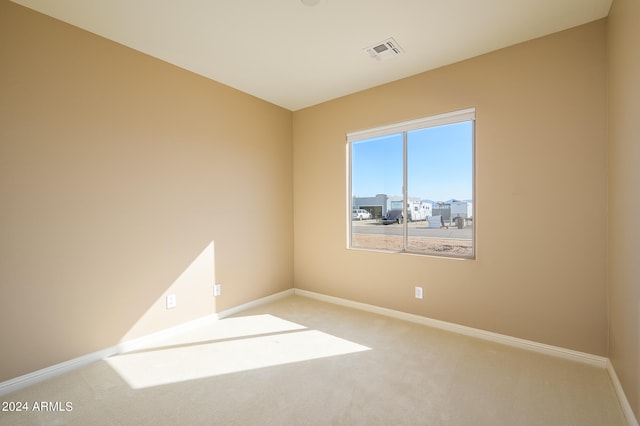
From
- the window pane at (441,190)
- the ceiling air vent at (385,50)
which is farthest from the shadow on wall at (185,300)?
the ceiling air vent at (385,50)

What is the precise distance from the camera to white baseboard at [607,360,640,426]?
5.41 ft

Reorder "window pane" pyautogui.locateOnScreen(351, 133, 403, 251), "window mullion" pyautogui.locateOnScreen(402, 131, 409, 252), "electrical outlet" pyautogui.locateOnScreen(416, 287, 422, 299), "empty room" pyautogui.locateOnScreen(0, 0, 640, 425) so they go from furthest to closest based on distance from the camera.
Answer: "window pane" pyautogui.locateOnScreen(351, 133, 403, 251) < "window mullion" pyautogui.locateOnScreen(402, 131, 409, 252) < "electrical outlet" pyautogui.locateOnScreen(416, 287, 422, 299) < "empty room" pyautogui.locateOnScreen(0, 0, 640, 425)

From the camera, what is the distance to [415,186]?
338cm

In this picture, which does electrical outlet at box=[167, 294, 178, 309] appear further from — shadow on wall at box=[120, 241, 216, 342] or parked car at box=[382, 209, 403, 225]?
parked car at box=[382, 209, 403, 225]

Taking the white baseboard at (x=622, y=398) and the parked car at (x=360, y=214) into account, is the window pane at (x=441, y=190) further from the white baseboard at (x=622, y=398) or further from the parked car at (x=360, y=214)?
the white baseboard at (x=622, y=398)

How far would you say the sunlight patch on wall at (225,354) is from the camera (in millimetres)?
2268

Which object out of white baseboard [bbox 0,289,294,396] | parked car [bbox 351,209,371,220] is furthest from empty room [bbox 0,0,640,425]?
parked car [bbox 351,209,371,220]

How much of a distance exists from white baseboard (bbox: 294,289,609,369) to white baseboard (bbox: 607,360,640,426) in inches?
5.3

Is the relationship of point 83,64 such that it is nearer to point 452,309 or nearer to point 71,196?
point 71,196

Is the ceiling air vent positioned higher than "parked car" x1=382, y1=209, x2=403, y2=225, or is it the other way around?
the ceiling air vent

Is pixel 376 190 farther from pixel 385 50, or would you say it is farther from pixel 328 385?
pixel 328 385

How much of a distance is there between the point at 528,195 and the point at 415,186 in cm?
110

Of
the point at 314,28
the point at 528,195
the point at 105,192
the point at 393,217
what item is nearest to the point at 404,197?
the point at 393,217

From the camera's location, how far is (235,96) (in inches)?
141
